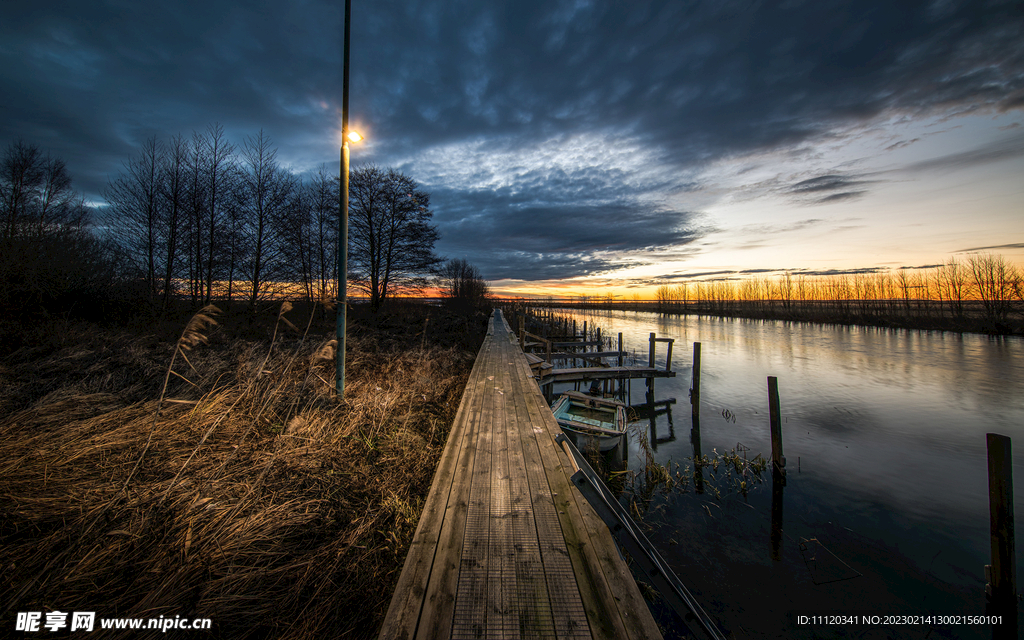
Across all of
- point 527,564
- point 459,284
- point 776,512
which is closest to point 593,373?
point 776,512

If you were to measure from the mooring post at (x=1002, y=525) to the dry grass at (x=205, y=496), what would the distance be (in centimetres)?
734

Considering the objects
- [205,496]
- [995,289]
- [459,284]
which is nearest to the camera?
[205,496]

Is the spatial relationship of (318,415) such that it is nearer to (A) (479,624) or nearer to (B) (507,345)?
(A) (479,624)

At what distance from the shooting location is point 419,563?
2.51 meters

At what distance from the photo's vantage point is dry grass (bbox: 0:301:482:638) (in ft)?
7.45

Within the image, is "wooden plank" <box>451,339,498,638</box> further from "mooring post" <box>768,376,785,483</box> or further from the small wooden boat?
"mooring post" <box>768,376,785,483</box>

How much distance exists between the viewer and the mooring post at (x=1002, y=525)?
14.3 feet

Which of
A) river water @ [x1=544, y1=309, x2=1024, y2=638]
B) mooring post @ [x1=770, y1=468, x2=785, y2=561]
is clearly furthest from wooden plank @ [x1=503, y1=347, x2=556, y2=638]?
mooring post @ [x1=770, y1=468, x2=785, y2=561]

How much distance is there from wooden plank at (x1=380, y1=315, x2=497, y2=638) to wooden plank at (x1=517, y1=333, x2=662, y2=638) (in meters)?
1.08

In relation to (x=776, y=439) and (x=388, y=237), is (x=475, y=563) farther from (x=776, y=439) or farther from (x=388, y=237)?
(x=388, y=237)

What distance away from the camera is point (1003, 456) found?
172 inches

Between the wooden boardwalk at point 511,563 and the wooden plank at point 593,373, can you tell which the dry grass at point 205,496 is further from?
the wooden plank at point 593,373

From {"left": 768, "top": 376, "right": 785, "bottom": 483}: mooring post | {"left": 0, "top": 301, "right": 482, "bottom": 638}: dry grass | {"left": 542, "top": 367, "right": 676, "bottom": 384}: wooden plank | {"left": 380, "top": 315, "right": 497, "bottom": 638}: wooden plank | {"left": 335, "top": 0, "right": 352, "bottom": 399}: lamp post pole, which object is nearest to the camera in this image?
{"left": 380, "top": 315, "right": 497, "bottom": 638}: wooden plank

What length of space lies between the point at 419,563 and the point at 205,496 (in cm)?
227
